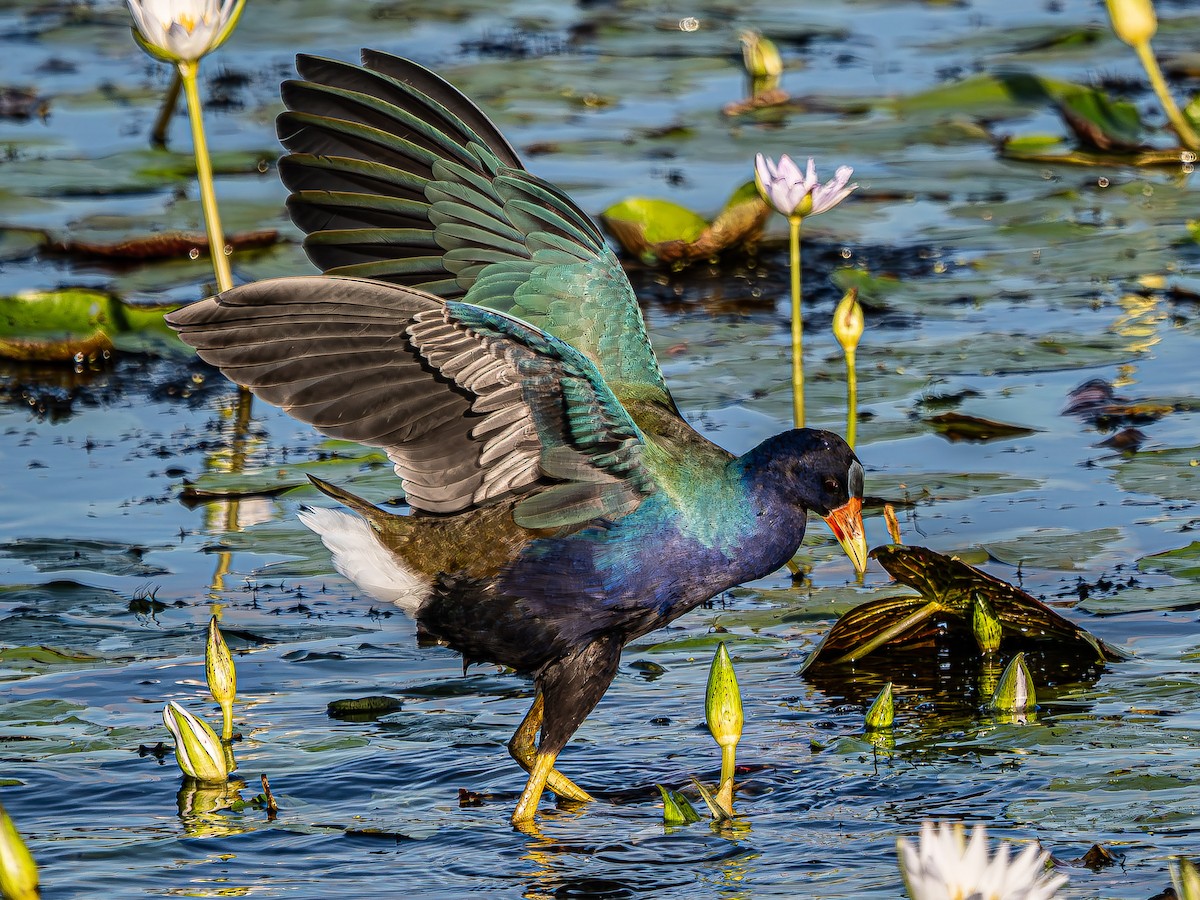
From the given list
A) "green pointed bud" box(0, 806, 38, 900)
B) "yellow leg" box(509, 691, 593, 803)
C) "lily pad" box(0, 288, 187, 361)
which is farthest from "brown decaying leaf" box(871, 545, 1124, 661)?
"lily pad" box(0, 288, 187, 361)

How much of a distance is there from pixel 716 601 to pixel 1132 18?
3434 millimetres

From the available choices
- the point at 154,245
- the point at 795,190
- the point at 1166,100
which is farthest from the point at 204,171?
the point at 1166,100

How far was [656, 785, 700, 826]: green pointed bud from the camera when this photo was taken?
12.2ft

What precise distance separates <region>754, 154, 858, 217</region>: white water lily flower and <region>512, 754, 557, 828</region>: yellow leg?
5.72 feet

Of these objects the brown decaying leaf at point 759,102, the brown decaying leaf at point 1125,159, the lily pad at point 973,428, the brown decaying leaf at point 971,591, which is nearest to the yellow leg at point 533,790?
the brown decaying leaf at point 971,591

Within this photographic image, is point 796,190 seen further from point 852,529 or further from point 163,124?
point 163,124

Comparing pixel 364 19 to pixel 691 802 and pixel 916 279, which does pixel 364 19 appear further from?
pixel 691 802

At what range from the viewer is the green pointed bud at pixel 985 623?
425 centimetres

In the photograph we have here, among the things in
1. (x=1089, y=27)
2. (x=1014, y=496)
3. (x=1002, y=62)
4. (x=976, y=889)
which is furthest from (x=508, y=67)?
(x=976, y=889)

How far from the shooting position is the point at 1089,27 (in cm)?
1140

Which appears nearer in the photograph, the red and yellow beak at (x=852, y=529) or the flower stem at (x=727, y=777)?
the flower stem at (x=727, y=777)

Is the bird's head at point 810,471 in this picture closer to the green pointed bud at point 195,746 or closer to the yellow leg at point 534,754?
the yellow leg at point 534,754

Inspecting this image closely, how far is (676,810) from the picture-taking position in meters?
3.71

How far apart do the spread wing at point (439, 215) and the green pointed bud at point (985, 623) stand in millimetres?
873
